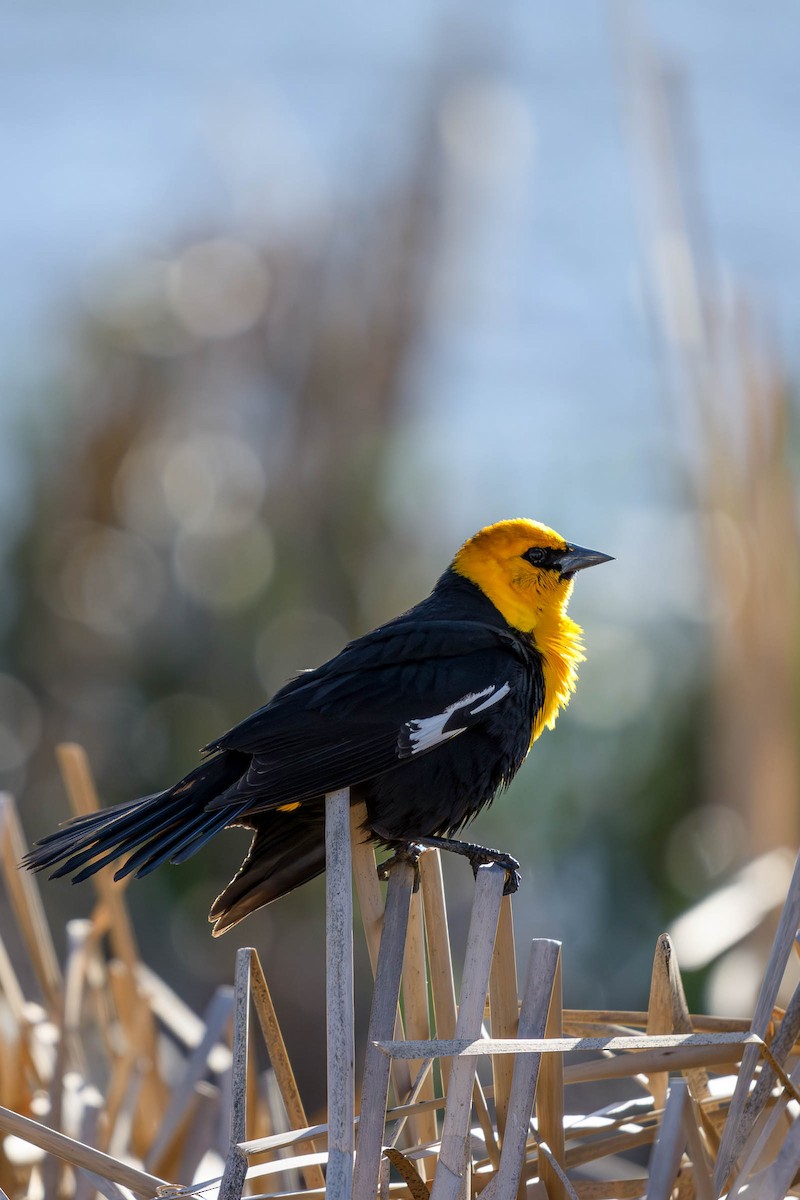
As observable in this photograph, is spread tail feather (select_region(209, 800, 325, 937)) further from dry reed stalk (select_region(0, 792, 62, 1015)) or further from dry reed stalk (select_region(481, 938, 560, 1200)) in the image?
dry reed stalk (select_region(481, 938, 560, 1200))

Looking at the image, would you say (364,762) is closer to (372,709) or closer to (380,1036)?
(372,709)

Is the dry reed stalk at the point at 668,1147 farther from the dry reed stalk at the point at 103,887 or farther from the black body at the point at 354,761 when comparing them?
the dry reed stalk at the point at 103,887

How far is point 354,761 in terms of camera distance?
76.2 inches

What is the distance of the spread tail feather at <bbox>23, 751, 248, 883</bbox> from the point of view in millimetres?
1735

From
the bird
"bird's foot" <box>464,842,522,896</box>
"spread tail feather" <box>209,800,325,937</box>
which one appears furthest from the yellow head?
"spread tail feather" <box>209,800,325,937</box>

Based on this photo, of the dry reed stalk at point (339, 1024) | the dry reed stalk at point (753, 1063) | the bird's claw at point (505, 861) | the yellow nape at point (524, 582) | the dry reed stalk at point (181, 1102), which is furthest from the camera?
the yellow nape at point (524, 582)

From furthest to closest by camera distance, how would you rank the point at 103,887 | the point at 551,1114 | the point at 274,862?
1. the point at 103,887
2. the point at 274,862
3. the point at 551,1114

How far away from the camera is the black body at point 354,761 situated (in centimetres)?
184

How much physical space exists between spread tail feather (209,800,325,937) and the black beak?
2.46 feet


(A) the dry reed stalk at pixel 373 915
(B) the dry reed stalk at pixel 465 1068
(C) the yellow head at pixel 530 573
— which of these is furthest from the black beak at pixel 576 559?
(B) the dry reed stalk at pixel 465 1068

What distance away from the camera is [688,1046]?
1521 millimetres

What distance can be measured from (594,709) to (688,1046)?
2.63 metres

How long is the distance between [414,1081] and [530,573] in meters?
1.05

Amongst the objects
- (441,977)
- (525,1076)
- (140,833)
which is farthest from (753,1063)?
(140,833)
